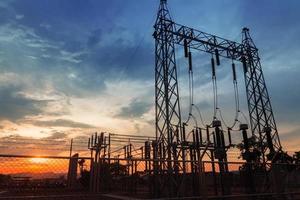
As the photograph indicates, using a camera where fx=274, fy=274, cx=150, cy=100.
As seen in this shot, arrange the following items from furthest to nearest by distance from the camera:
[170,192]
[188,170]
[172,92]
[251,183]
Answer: [172,92] → [188,170] → [170,192] → [251,183]

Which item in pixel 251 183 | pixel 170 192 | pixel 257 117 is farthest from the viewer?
pixel 257 117

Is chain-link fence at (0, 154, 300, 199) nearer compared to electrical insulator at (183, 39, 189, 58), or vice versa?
chain-link fence at (0, 154, 300, 199)

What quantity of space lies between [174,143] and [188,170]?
203cm

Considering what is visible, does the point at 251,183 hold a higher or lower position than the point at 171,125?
lower

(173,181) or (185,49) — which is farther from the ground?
(185,49)

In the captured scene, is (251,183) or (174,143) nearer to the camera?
(251,183)

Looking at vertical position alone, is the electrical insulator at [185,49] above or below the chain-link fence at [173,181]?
above

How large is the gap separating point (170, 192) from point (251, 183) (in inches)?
191

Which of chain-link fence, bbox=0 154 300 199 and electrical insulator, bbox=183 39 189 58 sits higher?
electrical insulator, bbox=183 39 189 58

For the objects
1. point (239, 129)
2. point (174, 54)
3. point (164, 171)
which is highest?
point (174, 54)

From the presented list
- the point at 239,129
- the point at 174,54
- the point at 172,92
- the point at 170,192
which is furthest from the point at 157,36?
the point at 170,192

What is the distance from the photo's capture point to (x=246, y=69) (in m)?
26.0

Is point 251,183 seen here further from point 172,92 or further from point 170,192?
point 172,92

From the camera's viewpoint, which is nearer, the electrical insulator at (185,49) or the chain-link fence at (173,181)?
the chain-link fence at (173,181)
